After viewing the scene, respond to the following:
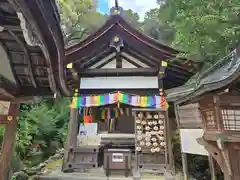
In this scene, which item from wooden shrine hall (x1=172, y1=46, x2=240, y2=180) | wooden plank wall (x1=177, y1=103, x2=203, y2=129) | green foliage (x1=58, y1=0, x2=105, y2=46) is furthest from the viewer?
green foliage (x1=58, y1=0, x2=105, y2=46)

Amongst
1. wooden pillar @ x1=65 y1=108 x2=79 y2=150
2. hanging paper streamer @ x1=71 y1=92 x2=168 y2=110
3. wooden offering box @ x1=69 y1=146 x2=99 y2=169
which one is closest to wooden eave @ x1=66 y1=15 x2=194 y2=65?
hanging paper streamer @ x1=71 y1=92 x2=168 y2=110

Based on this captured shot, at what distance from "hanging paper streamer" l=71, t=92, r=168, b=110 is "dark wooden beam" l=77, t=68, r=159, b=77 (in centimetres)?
102

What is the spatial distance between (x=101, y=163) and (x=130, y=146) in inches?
58.3

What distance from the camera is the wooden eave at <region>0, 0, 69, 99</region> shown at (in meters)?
1.85

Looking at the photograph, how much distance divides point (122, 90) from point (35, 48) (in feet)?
19.4

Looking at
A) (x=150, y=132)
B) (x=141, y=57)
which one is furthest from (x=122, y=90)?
(x=150, y=132)

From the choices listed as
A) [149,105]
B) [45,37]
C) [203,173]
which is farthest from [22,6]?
[203,173]

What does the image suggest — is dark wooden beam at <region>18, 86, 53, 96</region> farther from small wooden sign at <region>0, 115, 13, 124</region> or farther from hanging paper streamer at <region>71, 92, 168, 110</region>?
hanging paper streamer at <region>71, 92, 168, 110</region>

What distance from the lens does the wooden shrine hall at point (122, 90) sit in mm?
7676

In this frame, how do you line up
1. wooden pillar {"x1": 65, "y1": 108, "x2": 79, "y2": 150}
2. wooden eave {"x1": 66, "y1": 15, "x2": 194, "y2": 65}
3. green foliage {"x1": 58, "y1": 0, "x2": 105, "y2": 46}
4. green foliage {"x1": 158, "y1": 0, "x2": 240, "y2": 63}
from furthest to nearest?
green foliage {"x1": 58, "y1": 0, "x2": 105, "y2": 46}, wooden eave {"x1": 66, "y1": 15, "x2": 194, "y2": 65}, wooden pillar {"x1": 65, "y1": 108, "x2": 79, "y2": 150}, green foliage {"x1": 158, "y1": 0, "x2": 240, "y2": 63}

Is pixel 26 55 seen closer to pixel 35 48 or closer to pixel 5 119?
pixel 35 48

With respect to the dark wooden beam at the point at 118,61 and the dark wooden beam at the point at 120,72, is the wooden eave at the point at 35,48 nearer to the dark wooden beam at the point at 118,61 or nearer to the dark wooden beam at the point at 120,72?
the dark wooden beam at the point at 120,72

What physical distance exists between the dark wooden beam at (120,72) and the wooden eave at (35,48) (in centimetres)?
460

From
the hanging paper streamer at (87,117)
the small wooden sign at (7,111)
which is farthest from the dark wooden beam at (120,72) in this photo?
the small wooden sign at (7,111)
